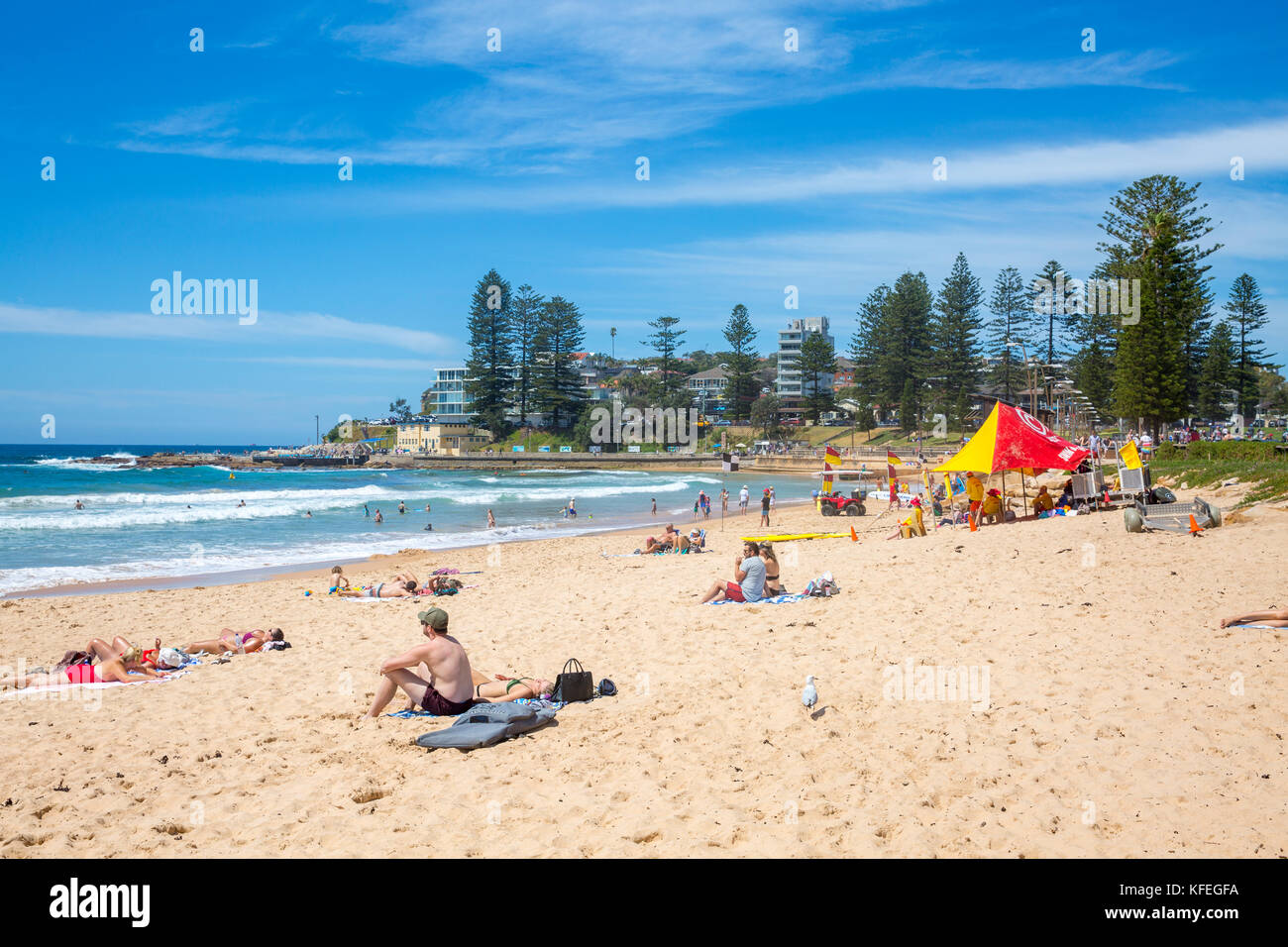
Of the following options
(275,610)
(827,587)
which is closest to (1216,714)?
(827,587)

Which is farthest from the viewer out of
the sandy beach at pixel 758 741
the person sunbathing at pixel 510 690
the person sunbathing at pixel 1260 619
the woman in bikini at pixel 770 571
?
the woman in bikini at pixel 770 571

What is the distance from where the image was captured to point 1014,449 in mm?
13961

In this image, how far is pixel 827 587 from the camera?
29.2 feet

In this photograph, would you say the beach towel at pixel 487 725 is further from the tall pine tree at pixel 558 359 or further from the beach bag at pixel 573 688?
the tall pine tree at pixel 558 359

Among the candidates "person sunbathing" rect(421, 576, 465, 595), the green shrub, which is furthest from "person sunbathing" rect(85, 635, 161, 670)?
the green shrub

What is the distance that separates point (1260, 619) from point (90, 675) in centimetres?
963

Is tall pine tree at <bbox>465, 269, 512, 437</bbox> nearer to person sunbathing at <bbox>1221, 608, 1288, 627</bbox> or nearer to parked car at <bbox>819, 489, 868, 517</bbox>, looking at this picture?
parked car at <bbox>819, 489, 868, 517</bbox>

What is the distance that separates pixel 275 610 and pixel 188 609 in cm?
150

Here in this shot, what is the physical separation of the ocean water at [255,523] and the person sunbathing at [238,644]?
25.7ft

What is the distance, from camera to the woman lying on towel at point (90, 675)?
6.74m

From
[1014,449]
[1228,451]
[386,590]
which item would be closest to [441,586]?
[386,590]

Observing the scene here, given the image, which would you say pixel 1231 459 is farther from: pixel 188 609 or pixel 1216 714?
pixel 188 609

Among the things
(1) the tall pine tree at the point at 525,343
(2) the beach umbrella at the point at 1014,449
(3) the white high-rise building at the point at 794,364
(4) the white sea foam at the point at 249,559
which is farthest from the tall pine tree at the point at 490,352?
(2) the beach umbrella at the point at 1014,449
